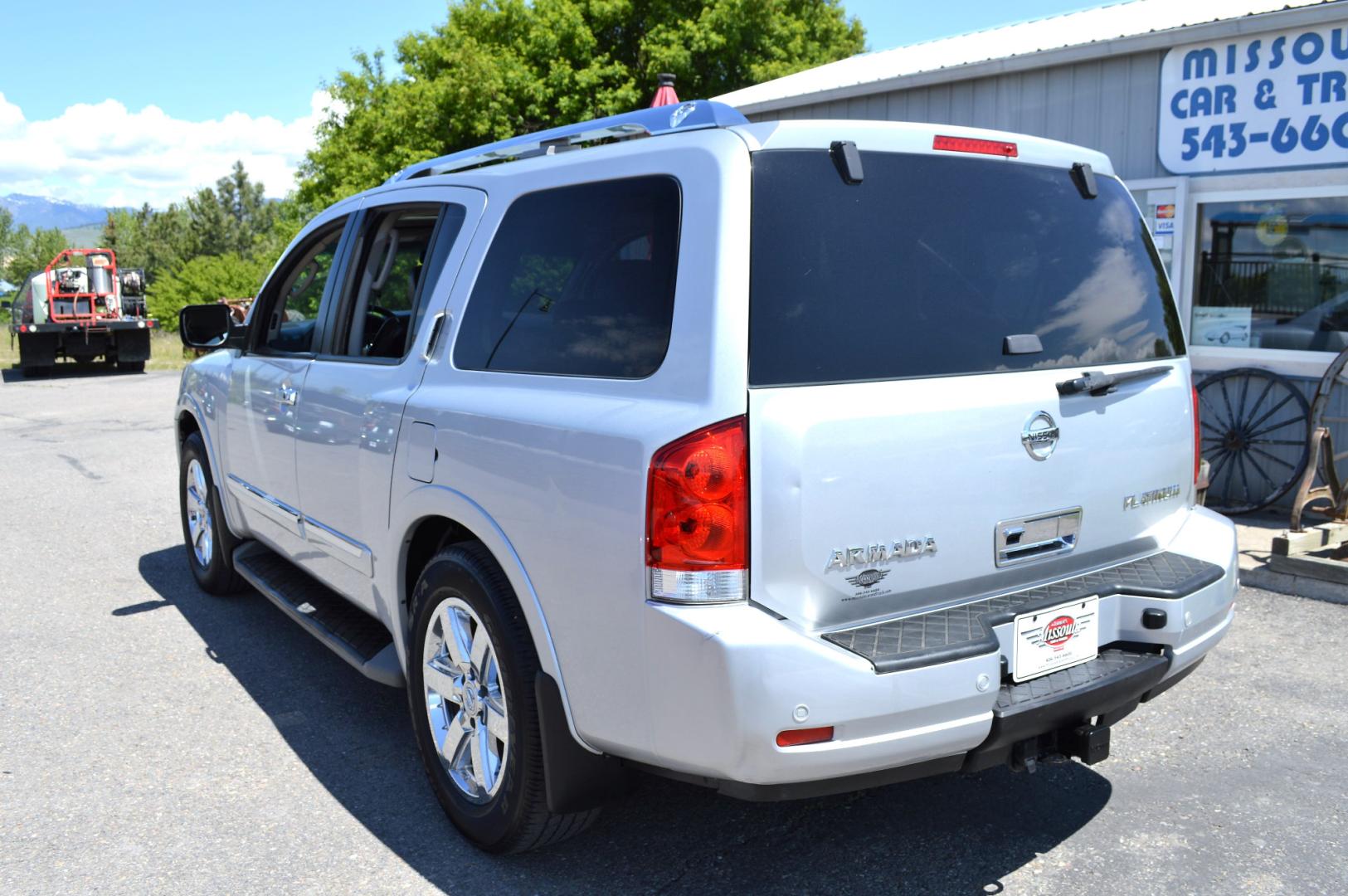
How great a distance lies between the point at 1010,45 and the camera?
1005 cm

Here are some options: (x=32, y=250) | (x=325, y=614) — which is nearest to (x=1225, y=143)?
(x=325, y=614)

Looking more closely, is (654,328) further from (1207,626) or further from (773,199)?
(1207,626)

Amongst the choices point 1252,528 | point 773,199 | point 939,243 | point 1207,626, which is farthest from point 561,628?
point 1252,528

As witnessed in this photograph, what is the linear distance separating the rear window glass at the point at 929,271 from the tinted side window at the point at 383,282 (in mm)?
1774

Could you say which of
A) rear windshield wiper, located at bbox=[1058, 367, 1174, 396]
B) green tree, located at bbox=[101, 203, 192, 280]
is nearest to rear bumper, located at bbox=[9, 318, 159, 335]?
rear windshield wiper, located at bbox=[1058, 367, 1174, 396]

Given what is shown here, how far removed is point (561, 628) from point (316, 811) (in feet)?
4.55

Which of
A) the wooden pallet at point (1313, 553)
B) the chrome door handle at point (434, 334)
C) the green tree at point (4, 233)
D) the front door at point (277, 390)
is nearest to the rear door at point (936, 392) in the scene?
the chrome door handle at point (434, 334)

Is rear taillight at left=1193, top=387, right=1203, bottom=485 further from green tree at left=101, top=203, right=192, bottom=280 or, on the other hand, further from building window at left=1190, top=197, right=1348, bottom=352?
green tree at left=101, top=203, right=192, bottom=280

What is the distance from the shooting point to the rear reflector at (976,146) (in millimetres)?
2971

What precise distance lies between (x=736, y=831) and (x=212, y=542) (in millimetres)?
3669

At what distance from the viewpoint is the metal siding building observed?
7.66 meters

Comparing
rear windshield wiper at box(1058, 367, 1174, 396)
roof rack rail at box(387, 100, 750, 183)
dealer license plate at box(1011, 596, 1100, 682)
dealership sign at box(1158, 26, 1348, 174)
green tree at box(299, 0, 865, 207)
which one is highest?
green tree at box(299, 0, 865, 207)

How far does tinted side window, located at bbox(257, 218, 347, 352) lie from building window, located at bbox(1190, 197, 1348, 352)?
656cm

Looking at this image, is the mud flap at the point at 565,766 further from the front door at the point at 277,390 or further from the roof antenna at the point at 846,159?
the front door at the point at 277,390
